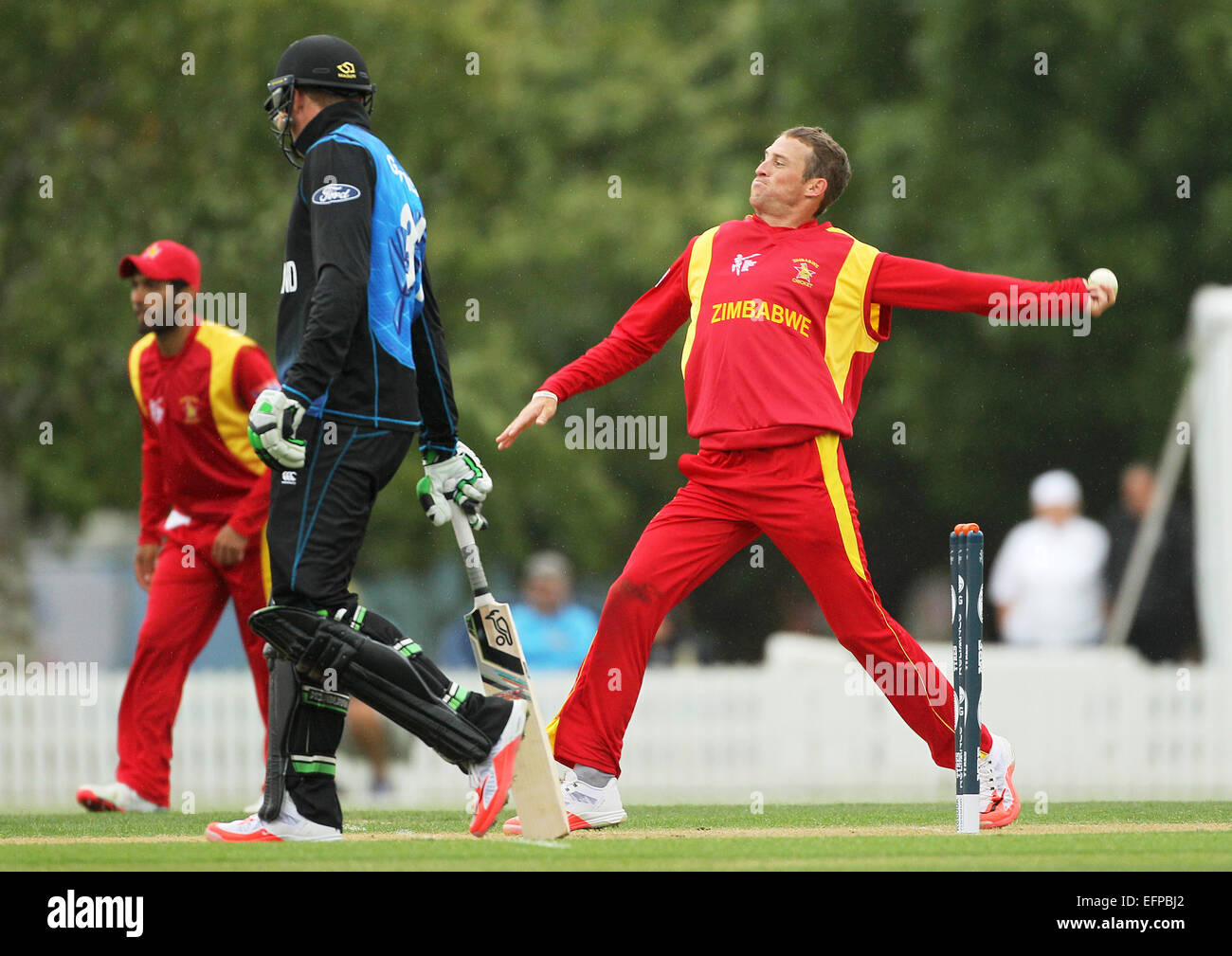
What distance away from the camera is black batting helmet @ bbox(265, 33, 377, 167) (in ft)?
20.7

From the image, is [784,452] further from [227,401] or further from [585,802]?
[227,401]

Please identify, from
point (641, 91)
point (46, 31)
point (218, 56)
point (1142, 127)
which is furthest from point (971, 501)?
point (46, 31)

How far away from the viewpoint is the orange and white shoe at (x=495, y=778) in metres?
5.95

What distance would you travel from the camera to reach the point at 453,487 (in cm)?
645

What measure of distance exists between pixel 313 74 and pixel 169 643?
292 centimetres

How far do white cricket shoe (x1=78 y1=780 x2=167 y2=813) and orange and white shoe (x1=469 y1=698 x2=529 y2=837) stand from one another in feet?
8.73

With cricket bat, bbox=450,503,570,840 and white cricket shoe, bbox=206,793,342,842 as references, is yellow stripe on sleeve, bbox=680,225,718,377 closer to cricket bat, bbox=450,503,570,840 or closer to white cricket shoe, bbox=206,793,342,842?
cricket bat, bbox=450,503,570,840

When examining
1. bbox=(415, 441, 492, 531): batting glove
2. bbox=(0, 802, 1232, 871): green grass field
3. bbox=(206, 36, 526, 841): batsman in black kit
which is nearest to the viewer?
bbox=(0, 802, 1232, 871): green grass field

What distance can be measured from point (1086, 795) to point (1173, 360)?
5617mm

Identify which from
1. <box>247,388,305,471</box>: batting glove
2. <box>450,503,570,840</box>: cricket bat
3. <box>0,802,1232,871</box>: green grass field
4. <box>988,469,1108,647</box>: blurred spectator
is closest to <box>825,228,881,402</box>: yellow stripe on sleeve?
<box>450,503,570,840</box>: cricket bat
